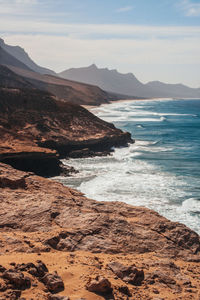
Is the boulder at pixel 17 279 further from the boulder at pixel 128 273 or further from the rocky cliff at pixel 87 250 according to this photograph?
the boulder at pixel 128 273

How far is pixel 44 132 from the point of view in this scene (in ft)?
150

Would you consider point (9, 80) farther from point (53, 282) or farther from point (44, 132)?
point (53, 282)

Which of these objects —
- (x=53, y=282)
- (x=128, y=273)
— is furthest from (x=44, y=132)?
(x=53, y=282)

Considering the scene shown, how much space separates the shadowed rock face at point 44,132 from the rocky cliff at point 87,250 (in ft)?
58.4

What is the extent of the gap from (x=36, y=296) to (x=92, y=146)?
1552 inches

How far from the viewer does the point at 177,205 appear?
26.4 m

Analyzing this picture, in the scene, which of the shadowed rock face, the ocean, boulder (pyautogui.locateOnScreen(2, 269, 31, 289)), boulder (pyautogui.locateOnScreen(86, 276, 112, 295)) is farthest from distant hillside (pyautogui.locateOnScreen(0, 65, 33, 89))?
boulder (pyautogui.locateOnScreen(86, 276, 112, 295))

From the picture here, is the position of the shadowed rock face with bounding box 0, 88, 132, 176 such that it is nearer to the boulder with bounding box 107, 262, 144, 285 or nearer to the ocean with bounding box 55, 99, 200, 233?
the ocean with bounding box 55, 99, 200, 233

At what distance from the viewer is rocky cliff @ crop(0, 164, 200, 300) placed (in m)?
9.86

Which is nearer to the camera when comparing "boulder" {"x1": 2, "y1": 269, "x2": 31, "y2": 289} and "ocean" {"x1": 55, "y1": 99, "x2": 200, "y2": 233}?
"boulder" {"x1": 2, "y1": 269, "x2": 31, "y2": 289}

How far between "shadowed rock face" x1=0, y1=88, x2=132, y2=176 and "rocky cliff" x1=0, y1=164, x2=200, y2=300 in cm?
1780

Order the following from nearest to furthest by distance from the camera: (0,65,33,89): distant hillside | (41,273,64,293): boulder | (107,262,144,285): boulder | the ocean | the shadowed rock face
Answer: (41,273,64,293): boulder
(107,262,144,285): boulder
the ocean
the shadowed rock face
(0,65,33,89): distant hillside

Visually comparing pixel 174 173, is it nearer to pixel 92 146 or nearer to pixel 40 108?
pixel 92 146

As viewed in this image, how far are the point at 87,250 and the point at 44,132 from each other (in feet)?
112
